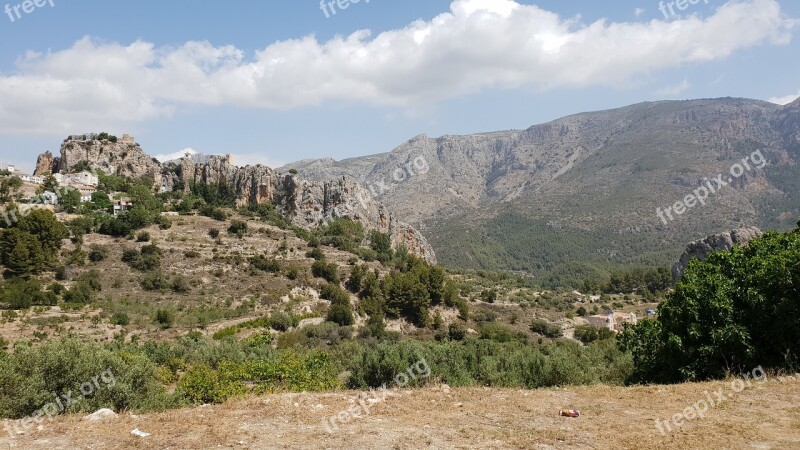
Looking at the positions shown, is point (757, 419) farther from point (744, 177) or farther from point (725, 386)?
point (744, 177)

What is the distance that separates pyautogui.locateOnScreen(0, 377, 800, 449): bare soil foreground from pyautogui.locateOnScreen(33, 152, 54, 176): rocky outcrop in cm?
9012

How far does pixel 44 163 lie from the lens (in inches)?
3221

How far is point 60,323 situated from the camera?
30.5 meters

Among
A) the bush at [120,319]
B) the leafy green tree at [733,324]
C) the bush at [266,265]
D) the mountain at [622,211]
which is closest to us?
the leafy green tree at [733,324]

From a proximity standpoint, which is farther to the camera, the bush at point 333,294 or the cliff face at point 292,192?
the cliff face at point 292,192

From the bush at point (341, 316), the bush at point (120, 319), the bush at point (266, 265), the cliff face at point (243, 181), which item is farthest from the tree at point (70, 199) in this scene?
the bush at point (341, 316)

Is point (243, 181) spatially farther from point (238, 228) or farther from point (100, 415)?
point (100, 415)

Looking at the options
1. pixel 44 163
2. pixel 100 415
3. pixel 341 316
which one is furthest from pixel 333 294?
pixel 44 163

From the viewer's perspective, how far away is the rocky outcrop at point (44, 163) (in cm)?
8119

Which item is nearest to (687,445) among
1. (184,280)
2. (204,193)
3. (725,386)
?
(725,386)

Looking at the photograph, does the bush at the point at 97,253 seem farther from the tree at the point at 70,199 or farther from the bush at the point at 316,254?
the bush at the point at 316,254

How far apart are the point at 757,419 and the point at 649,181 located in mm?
169246

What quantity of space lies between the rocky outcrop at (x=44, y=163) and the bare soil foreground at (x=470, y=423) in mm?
90118

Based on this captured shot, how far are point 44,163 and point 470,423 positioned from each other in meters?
96.1
